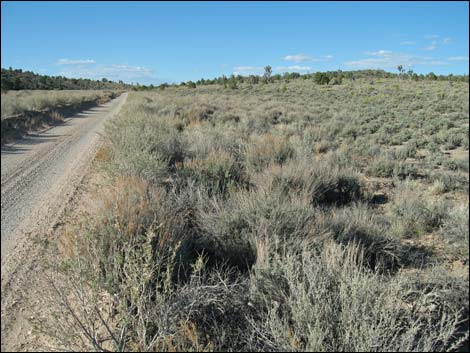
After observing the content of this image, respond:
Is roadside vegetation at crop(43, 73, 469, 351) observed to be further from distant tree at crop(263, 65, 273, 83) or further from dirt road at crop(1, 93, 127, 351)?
distant tree at crop(263, 65, 273, 83)

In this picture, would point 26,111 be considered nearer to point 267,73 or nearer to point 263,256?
point 263,256

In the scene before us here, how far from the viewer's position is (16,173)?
9.07m

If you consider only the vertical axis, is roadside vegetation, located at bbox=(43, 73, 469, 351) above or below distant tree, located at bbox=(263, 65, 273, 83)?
below

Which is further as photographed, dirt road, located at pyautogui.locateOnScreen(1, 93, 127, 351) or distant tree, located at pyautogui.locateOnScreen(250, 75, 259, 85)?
distant tree, located at pyautogui.locateOnScreen(250, 75, 259, 85)

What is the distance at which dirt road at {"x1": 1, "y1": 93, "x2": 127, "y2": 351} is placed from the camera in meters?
3.76

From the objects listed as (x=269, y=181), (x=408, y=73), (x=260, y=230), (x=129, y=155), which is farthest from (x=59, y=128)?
(x=408, y=73)

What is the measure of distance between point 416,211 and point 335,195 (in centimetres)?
189

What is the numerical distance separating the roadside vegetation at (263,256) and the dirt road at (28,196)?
54 cm

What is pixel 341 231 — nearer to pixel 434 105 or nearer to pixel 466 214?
pixel 466 214

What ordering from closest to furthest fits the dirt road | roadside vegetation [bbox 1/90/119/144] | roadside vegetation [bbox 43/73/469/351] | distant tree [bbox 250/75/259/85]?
roadside vegetation [bbox 43/73/469/351] → the dirt road → roadside vegetation [bbox 1/90/119/144] → distant tree [bbox 250/75/259/85]

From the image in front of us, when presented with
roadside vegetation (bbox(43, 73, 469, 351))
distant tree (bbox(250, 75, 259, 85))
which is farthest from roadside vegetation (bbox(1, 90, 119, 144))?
distant tree (bbox(250, 75, 259, 85))

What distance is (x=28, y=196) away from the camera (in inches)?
286

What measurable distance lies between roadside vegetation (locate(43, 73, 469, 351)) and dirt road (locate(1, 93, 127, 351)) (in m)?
0.54

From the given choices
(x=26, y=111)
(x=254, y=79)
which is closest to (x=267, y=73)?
(x=254, y=79)
